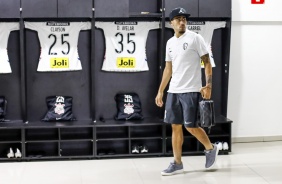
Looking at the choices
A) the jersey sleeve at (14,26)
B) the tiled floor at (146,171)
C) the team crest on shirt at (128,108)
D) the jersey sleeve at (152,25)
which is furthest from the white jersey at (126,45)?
the tiled floor at (146,171)

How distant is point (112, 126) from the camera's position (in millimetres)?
5684

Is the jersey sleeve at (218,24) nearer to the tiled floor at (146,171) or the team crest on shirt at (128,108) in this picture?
the team crest on shirt at (128,108)

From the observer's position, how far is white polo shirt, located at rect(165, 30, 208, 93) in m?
4.59

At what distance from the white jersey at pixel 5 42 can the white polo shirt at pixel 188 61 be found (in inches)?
88.5

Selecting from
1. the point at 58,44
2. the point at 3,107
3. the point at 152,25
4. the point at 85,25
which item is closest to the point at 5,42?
the point at 58,44

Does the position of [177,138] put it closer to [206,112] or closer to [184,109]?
[184,109]

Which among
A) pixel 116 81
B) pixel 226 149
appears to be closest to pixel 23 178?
pixel 116 81

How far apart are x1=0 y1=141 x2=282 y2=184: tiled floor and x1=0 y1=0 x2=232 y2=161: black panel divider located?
212 millimetres

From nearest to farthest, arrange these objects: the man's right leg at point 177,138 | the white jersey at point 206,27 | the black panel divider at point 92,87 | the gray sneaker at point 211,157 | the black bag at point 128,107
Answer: the man's right leg at point 177,138 → the gray sneaker at point 211,157 → the black panel divider at point 92,87 → the black bag at point 128,107 → the white jersey at point 206,27

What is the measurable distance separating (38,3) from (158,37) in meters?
1.57

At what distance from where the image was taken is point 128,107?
19.4 ft

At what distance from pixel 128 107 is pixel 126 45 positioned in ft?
2.59

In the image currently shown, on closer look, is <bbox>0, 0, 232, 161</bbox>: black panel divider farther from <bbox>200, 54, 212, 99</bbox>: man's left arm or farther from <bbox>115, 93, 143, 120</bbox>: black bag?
<bbox>200, 54, 212, 99</bbox>: man's left arm

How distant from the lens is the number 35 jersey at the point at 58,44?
5824mm
